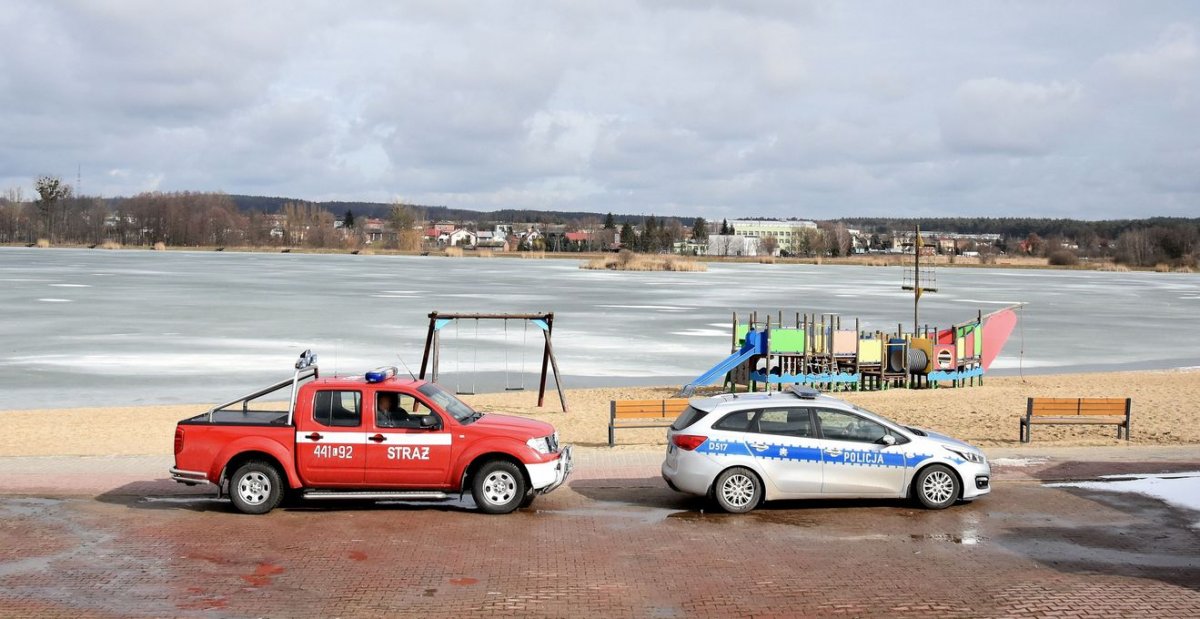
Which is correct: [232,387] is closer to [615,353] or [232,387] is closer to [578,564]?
[615,353]

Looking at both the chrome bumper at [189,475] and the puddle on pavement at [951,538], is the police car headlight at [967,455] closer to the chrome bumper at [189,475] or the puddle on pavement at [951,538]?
the puddle on pavement at [951,538]

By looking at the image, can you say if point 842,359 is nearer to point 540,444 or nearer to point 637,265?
point 540,444

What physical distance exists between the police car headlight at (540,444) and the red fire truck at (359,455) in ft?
0.04

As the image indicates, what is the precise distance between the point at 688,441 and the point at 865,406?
33.5ft

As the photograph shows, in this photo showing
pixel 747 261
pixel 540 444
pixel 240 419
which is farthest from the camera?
pixel 747 261

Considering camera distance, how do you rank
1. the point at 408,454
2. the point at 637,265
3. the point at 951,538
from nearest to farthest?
the point at 951,538, the point at 408,454, the point at 637,265

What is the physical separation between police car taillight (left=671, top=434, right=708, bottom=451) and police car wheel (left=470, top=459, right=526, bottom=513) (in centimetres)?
188

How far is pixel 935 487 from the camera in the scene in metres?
12.9

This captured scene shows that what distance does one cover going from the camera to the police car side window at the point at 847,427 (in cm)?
1291

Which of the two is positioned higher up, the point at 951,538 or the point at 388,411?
the point at 388,411

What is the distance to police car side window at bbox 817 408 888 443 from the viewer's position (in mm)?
Result: 12906

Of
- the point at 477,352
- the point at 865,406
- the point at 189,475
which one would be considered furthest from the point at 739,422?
the point at 477,352

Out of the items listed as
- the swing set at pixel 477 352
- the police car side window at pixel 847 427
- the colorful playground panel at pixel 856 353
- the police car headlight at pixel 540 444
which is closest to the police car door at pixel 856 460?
the police car side window at pixel 847 427

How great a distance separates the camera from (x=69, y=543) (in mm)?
11148
